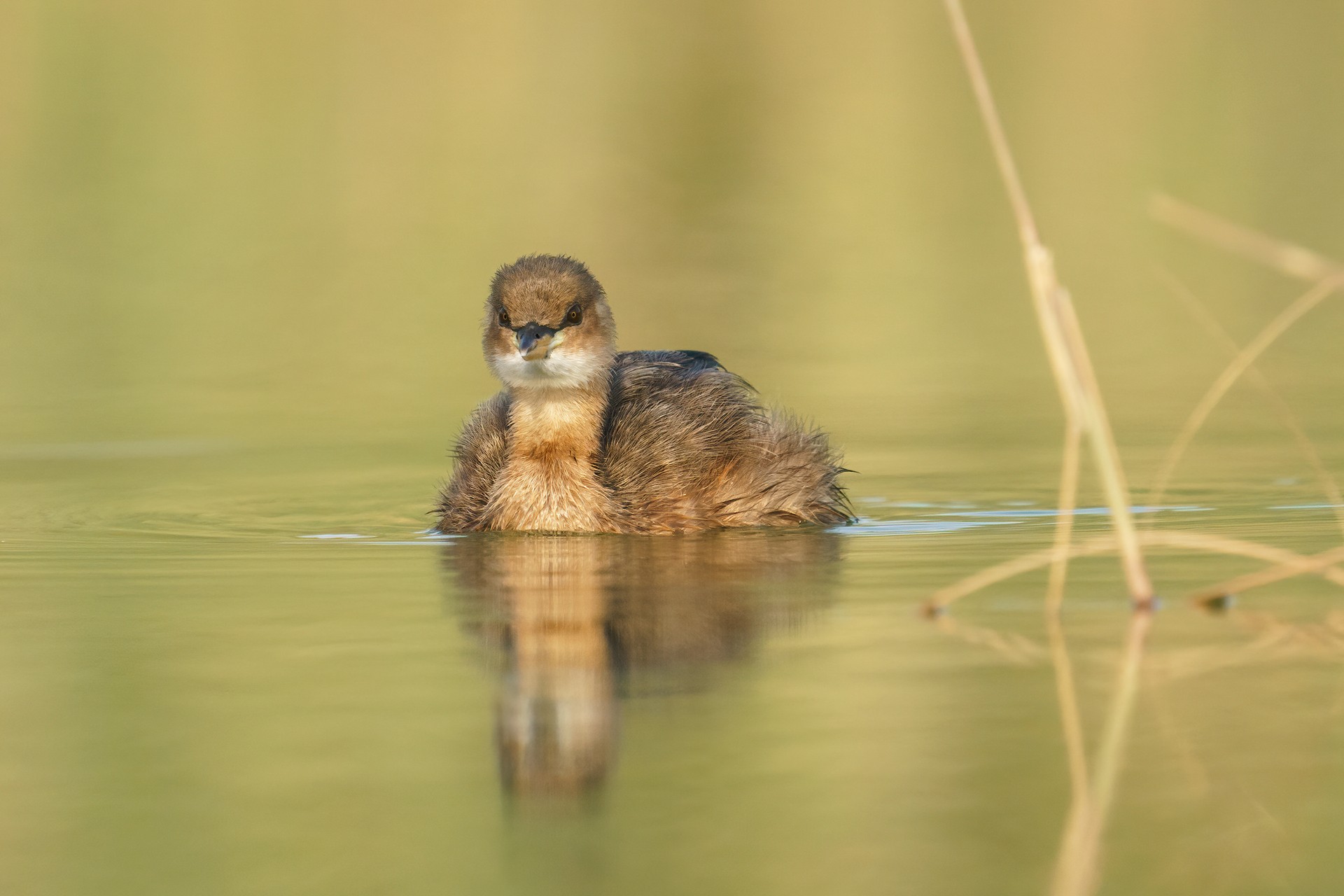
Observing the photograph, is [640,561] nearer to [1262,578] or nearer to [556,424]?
[556,424]

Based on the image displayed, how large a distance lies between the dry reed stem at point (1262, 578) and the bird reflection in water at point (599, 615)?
1.30 meters

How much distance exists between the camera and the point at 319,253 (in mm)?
23812

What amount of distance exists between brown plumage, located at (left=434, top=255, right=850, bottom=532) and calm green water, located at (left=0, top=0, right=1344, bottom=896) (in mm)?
339

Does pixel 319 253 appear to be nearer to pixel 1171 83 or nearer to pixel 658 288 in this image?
pixel 658 288

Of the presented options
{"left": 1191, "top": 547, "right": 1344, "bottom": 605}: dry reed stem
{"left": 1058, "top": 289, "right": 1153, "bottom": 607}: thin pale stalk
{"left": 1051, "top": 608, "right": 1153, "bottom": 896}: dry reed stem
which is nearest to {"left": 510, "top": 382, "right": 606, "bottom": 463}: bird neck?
{"left": 1191, "top": 547, "right": 1344, "bottom": 605}: dry reed stem

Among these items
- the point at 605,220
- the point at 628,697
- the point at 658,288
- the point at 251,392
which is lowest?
the point at 628,697

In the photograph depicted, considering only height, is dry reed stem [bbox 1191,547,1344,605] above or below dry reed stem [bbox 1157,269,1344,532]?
below

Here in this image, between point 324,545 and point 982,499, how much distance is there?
3.02 metres

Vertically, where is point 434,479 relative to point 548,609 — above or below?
above

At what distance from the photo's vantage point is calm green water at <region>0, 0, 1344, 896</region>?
5059 millimetres

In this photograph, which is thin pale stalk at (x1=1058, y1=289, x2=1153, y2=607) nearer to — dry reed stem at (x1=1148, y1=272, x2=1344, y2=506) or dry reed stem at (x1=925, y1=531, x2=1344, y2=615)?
dry reed stem at (x1=925, y1=531, x2=1344, y2=615)

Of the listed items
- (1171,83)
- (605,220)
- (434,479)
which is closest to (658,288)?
(605,220)

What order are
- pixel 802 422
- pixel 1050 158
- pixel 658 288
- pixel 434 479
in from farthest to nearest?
pixel 1050 158 → pixel 658 288 → pixel 434 479 → pixel 802 422

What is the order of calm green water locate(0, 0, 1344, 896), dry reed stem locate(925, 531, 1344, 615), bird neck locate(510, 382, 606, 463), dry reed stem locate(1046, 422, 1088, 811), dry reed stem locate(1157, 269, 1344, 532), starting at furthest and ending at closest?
bird neck locate(510, 382, 606, 463) → dry reed stem locate(1157, 269, 1344, 532) → dry reed stem locate(925, 531, 1344, 615) → dry reed stem locate(1046, 422, 1088, 811) → calm green water locate(0, 0, 1344, 896)
